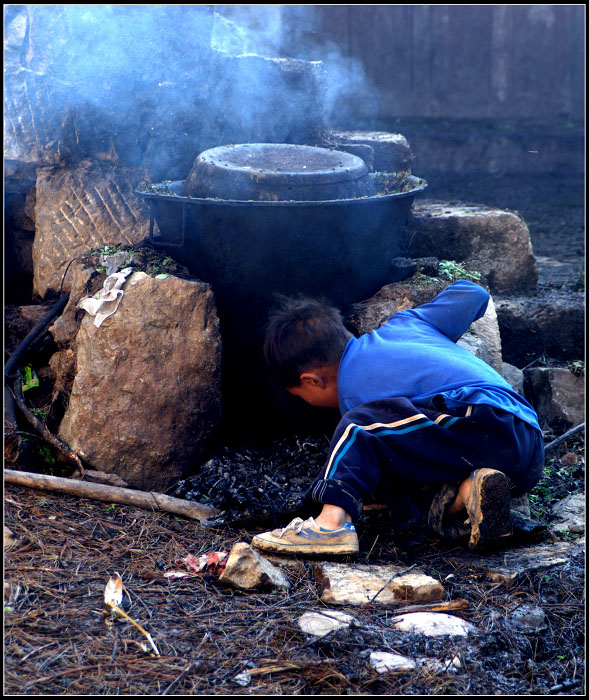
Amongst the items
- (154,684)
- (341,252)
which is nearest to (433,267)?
(341,252)

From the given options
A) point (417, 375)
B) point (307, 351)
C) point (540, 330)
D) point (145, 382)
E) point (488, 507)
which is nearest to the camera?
point (488, 507)

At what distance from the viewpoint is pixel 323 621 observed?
6.88ft

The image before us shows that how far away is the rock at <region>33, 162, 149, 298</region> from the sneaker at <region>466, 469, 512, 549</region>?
2680 millimetres

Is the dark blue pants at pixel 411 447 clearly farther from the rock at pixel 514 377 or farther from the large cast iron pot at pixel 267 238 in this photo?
the rock at pixel 514 377

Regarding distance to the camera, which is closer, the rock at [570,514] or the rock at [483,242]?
the rock at [570,514]

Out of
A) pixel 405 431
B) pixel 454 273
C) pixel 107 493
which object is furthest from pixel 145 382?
pixel 454 273

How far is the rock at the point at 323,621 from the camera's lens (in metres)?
2.05

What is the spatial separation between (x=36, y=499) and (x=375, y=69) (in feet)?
29.1

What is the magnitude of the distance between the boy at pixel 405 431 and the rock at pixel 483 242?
6.97 feet

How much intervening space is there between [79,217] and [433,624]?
3241 millimetres

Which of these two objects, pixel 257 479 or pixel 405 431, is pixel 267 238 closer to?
pixel 257 479

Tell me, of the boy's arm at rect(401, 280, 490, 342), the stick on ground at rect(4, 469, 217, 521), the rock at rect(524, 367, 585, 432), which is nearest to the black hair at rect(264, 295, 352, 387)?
the boy's arm at rect(401, 280, 490, 342)

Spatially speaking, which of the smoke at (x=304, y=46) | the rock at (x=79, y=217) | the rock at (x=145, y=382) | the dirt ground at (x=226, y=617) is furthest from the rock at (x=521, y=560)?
the smoke at (x=304, y=46)

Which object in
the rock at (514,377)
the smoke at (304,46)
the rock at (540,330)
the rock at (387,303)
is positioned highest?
the smoke at (304,46)
